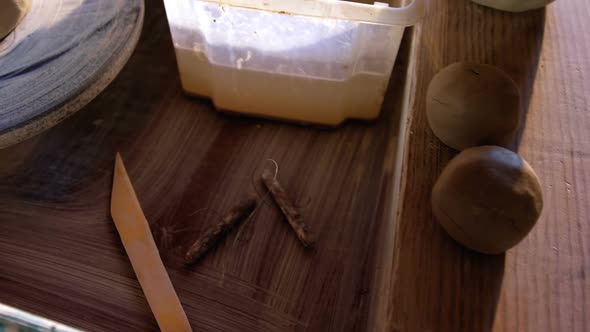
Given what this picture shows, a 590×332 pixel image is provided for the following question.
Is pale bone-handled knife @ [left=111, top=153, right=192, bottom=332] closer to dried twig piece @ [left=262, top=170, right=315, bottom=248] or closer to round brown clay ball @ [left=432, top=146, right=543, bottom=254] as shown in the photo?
dried twig piece @ [left=262, top=170, right=315, bottom=248]

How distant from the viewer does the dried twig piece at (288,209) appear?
17.8 inches

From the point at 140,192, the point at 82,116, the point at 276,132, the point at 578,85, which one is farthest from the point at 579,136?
the point at 82,116

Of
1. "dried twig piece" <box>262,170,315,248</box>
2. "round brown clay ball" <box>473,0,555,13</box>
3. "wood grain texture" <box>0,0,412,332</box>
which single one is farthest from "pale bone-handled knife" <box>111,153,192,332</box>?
"round brown clay ball" <box>473,0,555,13</box>

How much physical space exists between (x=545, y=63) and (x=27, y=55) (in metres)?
0.51

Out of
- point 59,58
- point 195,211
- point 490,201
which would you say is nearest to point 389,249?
point 490,201

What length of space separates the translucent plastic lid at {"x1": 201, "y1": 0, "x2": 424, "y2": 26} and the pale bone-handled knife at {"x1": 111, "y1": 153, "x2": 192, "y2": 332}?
0.72 feet

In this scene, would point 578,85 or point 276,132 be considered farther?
point 276,132

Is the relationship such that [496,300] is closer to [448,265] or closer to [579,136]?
[448,265]

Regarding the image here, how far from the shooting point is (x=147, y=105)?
0.56 metres

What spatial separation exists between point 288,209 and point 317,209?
0.03m

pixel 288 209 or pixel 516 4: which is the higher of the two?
pixel 516 4

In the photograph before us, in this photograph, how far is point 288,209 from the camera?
466 mm

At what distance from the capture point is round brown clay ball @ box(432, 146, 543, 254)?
0.30 m

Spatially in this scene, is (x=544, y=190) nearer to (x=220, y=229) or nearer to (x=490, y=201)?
(x=490, y=201)
